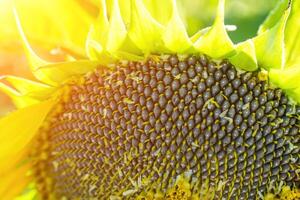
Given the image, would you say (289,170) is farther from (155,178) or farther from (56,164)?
(56,164)

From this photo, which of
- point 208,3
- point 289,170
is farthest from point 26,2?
point 289,170

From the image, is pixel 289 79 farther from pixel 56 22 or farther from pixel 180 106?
pixel 56 22

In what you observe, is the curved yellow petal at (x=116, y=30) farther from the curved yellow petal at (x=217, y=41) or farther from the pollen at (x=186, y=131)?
the curved yellow petal at (x=217, y=41)

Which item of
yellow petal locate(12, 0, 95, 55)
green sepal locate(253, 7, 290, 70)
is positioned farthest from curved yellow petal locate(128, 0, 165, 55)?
yellow petal locate(12, 0, 95, 55)

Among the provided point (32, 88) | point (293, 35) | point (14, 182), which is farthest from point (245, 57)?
point (14, 182)

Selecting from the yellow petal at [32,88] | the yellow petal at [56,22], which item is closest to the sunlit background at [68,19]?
the yellow petal at [56,22]

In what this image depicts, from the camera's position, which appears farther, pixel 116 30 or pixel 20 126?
pixel 20 126
